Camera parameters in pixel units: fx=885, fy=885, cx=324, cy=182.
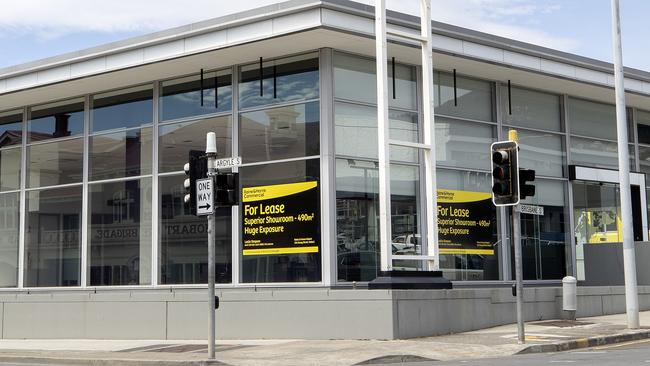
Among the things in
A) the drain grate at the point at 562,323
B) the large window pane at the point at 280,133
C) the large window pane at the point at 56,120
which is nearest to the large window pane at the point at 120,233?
the large window pane at the point at 56,120

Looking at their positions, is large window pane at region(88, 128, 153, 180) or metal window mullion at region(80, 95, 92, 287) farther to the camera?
metal window mullion at region(80, 95, 92, 287)

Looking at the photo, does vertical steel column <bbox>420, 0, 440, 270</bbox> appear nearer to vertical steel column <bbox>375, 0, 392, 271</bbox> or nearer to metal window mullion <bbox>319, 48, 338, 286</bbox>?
vertical steel column <bbox>375, 0, 392, 271</bbox>

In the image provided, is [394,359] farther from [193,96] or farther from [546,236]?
[546,236]

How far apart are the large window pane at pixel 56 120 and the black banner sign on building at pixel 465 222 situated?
37.1 ft

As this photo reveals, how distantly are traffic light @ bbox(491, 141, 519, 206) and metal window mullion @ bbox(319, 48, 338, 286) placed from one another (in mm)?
5138

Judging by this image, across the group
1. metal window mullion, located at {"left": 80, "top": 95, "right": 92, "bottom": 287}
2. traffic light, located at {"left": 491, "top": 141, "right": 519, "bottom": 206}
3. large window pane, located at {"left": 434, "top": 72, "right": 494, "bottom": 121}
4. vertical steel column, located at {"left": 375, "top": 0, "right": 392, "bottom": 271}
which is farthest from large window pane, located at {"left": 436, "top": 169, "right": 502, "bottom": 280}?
metal window mullion, located at {"left": 80, "top": 95, "right": 92, "bottom": 287}

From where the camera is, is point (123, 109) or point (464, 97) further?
point (123, 109)

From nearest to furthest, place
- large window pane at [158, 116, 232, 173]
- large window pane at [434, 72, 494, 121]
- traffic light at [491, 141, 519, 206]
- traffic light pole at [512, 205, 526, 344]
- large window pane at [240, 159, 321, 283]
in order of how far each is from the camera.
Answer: traffic light pole at [512, 205, 526, 344] → traffic light at [491, 141, 519, 206] → large window pane at [240, 159, 321, 283] → large window pane at [158, 116, 232, 173] → large window pane at [434, 72, 494, 121]

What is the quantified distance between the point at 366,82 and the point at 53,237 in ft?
37.2

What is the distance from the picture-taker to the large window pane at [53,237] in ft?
87.6

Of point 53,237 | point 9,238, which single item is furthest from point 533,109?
point 9,238

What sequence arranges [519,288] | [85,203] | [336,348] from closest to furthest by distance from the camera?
[519,288] < [336,348] < [85,203]

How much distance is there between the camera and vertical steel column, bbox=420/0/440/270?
20.4 metres

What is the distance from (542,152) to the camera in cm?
2720
